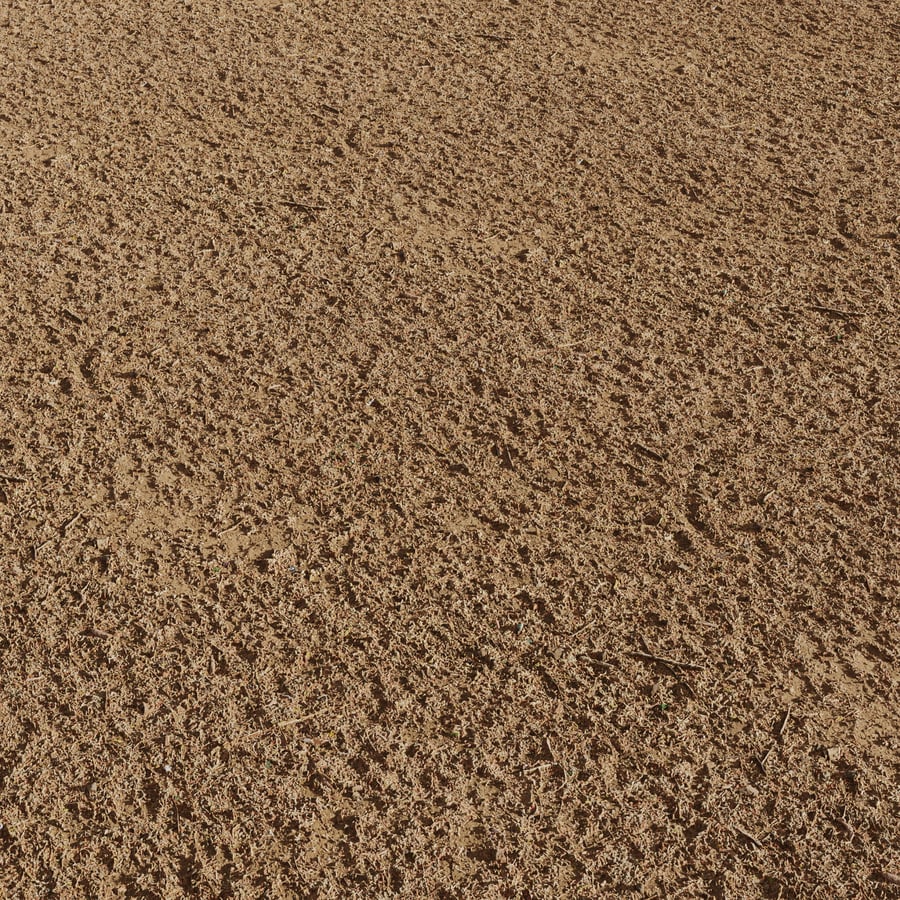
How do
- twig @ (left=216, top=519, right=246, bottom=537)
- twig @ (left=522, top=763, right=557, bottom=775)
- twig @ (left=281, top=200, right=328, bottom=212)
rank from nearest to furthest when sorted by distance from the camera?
twig @ (left=522, top=763, right=557, bottom=775)
twig @ (left=216, top=519, right=246, bottom=537)
twig @ (left=281, top=200, right=328, bottom=212)

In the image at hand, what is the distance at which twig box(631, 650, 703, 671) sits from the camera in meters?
2.96

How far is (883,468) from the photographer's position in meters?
3.57

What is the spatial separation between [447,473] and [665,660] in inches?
36.2

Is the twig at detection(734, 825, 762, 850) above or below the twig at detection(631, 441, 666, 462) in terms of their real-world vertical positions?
below

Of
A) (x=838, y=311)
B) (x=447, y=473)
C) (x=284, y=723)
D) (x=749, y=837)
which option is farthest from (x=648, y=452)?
(x=284, y=723)

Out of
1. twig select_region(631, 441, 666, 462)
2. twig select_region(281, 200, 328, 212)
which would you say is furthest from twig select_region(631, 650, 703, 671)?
twig select_region(281, 200, 328, 212)

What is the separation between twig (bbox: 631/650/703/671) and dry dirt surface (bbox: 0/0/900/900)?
0.01m

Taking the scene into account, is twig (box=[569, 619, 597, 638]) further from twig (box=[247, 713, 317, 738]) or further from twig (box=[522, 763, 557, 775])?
twig (box=[247, 713, 317, 738])

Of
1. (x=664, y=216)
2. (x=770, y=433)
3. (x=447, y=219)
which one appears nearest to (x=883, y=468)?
(x=770, y=433)

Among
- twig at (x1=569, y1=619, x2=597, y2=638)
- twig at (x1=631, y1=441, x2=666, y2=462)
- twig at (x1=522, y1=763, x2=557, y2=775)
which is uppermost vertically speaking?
twig at (x1=631, y1=441, x2=666, y2=462)

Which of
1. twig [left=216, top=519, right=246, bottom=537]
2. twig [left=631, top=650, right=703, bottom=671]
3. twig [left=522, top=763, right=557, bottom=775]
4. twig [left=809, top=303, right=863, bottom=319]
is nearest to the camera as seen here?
twig [left=522, top=763, right=557, bottom=775]

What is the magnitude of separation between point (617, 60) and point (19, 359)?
3385mm

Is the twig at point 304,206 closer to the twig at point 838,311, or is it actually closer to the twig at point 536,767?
the twig at point 838,311

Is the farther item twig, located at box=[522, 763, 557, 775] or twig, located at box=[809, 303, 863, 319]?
twig, located at box=[809, 303, 863, 319]
